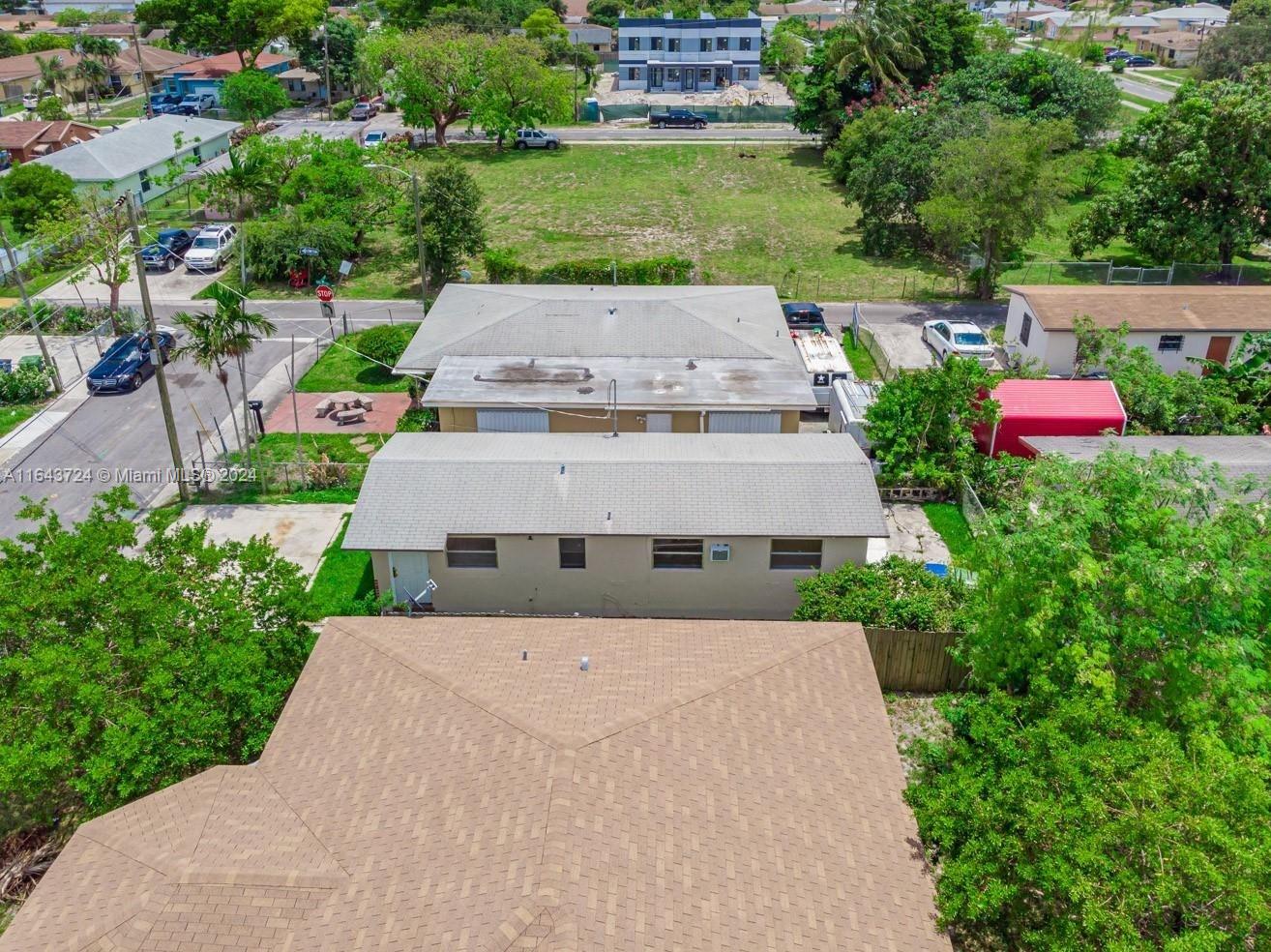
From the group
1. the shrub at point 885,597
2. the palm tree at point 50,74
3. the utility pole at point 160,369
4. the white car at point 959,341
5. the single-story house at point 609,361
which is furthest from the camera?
the palm tree at point 50,74

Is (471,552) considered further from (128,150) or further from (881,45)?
(881,45)

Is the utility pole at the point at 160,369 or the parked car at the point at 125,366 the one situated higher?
the utility pole at the point at 160,369

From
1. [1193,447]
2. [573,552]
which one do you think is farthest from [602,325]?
[1193,447]

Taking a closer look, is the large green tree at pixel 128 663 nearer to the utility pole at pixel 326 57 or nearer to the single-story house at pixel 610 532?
the single-story house at pixel 610 532

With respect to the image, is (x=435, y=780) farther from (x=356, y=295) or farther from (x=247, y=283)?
(x=247, y=283)

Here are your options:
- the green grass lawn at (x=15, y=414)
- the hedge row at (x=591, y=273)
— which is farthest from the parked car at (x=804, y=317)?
the green grass lawn at (x=15, y=414)

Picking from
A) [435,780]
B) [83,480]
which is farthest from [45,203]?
[435,780]
